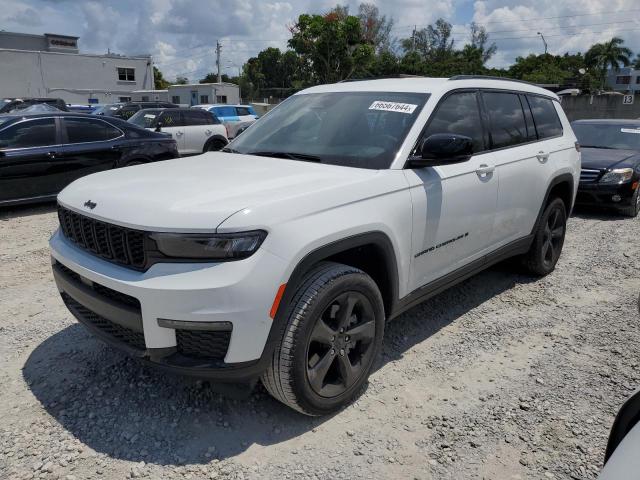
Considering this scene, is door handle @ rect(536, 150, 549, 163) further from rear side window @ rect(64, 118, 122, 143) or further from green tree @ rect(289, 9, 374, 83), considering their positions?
green tree @ rect(289, 9, 374, 83)

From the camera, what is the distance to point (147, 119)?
1270 centimetres

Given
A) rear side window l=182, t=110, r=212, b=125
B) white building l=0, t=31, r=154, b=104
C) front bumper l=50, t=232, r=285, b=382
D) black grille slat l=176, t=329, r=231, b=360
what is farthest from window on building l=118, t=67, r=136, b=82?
black grille slat l=176, t=329, r=231, b=360

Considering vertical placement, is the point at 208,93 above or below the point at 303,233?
above

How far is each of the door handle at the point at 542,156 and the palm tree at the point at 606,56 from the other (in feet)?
247

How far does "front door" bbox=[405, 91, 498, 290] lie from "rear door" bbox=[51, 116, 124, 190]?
20.5 feet

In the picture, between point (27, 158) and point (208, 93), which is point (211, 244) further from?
point (208, 93)

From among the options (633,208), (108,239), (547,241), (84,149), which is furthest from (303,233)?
(633,208)

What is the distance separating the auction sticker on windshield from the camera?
346cm

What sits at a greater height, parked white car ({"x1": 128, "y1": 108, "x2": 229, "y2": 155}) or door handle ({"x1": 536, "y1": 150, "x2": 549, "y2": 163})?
door handle ({"x1": 536, "y1": 150, "x2": 549, "y2": 163})

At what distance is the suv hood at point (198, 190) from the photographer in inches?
95.0

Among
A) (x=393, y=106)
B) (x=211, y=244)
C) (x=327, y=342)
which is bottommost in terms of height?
(x=327, y=342)

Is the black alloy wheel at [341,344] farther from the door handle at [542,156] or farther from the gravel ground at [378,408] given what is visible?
the door handle at [542,156]

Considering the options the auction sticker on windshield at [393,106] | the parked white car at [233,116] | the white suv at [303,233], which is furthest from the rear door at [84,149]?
the parked white car at [233,116]

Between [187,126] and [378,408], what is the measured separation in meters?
11.3
